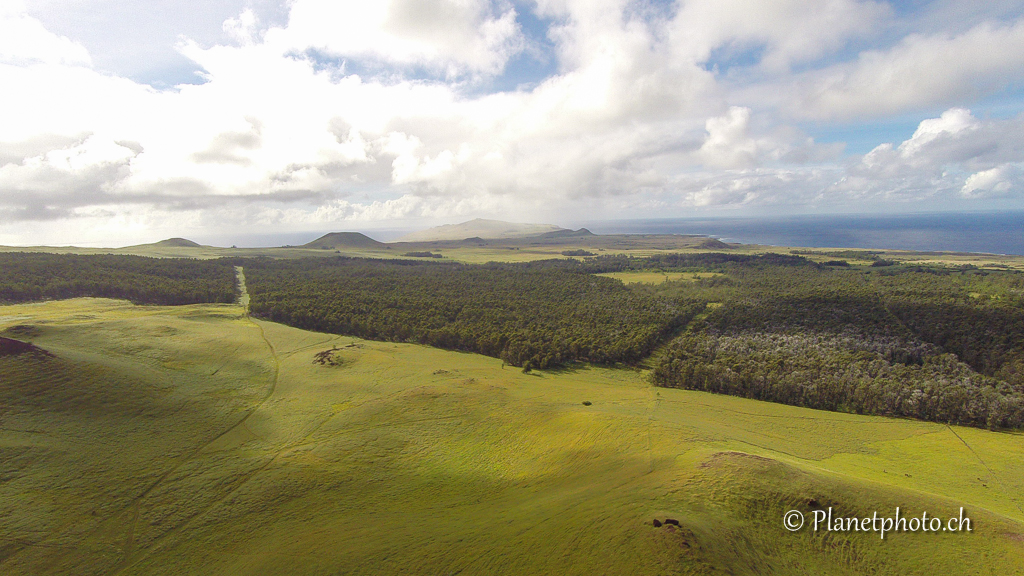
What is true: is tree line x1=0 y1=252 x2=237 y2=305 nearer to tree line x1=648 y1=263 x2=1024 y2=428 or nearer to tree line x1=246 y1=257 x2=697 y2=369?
tree line x1=246 y1=257 x2=697 y2=369

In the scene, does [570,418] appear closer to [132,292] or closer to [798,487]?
[798,487]

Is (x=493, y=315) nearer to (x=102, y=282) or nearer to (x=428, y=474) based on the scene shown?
(x=428, y=474)

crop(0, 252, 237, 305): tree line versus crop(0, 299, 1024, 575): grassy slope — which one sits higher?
crop(0, 252, 237, 305): tree line

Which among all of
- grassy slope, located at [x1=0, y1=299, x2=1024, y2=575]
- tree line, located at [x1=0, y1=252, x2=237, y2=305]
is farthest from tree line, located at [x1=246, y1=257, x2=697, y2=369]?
grassy slope, located at [x1=0, y1=299, x2=1024, y2=575]

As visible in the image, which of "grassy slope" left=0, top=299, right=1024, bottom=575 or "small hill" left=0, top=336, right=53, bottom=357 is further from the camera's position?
"small hill" left=0, top=336, right=53, bottom=357

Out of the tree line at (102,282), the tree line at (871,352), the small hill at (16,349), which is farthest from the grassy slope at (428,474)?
the tree line at (102,282)

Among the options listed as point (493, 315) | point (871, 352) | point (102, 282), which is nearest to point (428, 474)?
point (493, 315)

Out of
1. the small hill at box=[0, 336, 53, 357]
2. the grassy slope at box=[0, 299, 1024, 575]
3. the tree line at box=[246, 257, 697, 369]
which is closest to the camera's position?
the grassy slope at box=[0, 299, 1024, 575]

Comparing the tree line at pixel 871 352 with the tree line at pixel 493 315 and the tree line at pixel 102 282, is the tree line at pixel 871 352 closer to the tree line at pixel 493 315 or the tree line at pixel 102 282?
the tree line at pixel 493 315

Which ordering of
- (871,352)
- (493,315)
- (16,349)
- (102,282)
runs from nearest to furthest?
(16,349)
(871,352)
(493,315)
(102,282)

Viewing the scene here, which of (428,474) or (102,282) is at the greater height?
(102,282)
